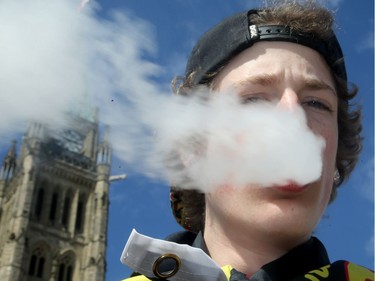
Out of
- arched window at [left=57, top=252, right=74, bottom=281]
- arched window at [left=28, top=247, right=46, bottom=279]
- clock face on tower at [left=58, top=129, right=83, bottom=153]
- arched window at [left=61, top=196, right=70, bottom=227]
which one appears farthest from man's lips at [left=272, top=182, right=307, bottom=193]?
clock face on tower at [left=58, top=129, right=83, bottom=153]

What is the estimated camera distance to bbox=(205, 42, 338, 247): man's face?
1348 mm

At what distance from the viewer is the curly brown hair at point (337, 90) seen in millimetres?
1692

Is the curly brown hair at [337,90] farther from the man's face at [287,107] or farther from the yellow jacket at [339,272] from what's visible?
the yellow jacket at [339,272]

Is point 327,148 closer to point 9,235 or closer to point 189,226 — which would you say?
point 189,226

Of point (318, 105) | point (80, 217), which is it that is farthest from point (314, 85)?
point (80, 217)

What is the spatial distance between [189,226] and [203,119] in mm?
566

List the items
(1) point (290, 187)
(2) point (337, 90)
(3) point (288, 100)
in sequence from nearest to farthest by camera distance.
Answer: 1. (1) point (290, 187)
2. (3) point (288, 100)
3. (2) point (337, 90)

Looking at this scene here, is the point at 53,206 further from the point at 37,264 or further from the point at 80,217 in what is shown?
the point at 37,264

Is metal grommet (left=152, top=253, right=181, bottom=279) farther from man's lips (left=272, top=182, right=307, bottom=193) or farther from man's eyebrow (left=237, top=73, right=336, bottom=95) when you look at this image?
man's eyebrow (left=237, top=73, right=336, bottom=95)

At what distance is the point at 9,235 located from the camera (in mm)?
39438

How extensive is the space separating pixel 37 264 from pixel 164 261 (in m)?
41.7

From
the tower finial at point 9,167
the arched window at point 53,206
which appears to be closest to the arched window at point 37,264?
the arched window at point 53,206

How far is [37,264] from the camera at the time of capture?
40594mm

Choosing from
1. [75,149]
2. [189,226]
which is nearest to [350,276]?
[189,226]
